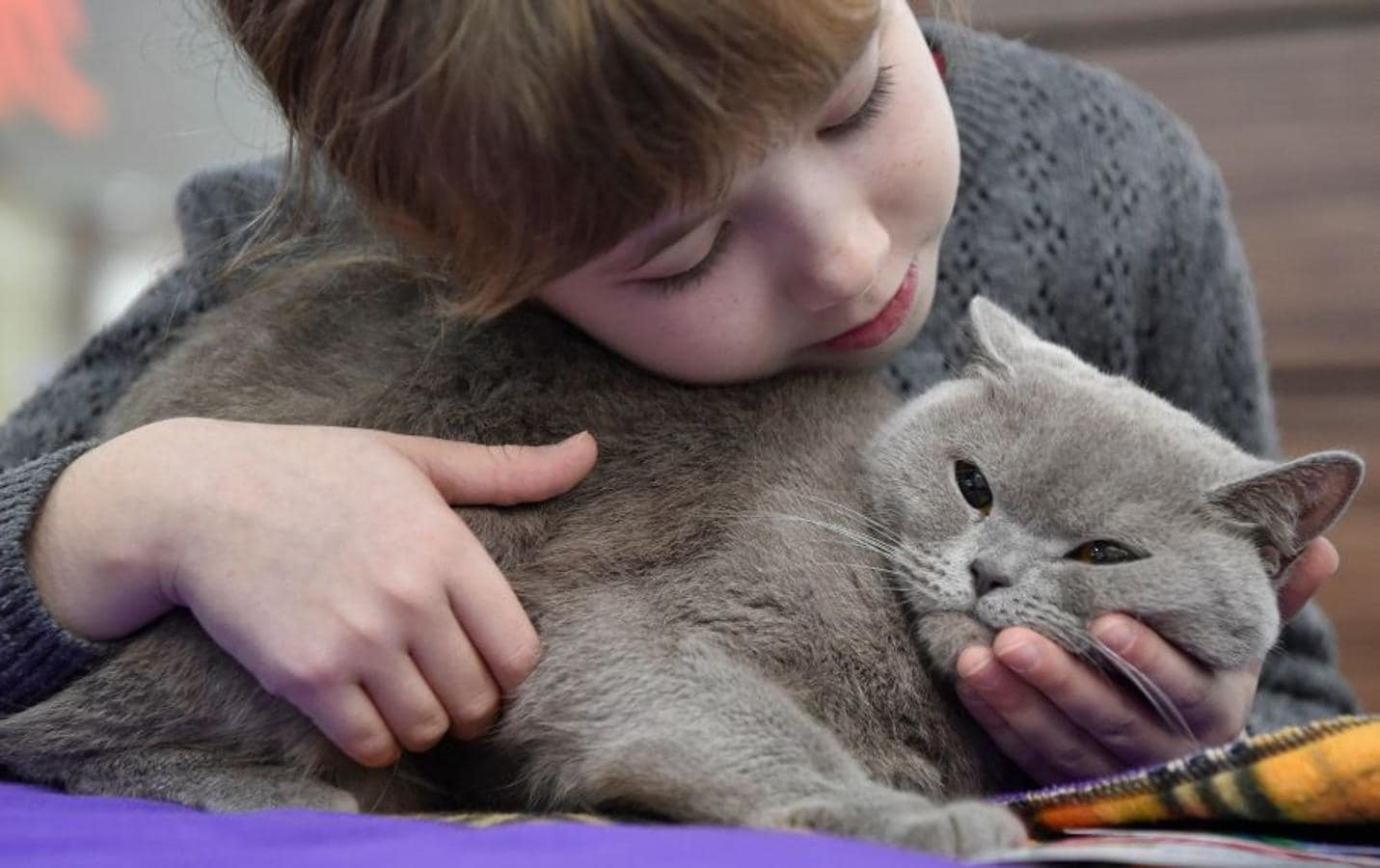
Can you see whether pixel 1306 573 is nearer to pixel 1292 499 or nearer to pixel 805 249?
pixel 1292 499

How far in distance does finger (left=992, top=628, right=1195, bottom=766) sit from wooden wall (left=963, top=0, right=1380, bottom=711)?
129 cm

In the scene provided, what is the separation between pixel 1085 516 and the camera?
0.94 m

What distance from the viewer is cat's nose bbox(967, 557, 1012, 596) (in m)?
0.93

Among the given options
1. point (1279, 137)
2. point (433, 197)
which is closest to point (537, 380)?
point (433, 197)

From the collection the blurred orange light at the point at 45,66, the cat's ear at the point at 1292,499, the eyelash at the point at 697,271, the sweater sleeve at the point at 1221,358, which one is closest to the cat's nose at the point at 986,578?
the cat's ear at the point at 1292,499

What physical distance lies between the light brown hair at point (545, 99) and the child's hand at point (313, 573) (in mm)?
193

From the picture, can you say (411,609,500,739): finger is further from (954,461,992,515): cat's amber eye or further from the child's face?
A: (954,461,992,515): cat's amber eye

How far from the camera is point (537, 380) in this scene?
1102 millimetres

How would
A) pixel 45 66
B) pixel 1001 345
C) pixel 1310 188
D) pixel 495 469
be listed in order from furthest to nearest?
pixel 45 66
pixel 1310 188
pixel 1001 345
pixel 495 469

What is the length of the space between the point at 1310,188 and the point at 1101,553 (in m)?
1.39

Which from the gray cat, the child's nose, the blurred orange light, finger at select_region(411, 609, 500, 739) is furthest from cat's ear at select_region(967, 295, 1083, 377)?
the blurred orange light

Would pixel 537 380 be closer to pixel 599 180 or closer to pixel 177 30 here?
pixel 599 180

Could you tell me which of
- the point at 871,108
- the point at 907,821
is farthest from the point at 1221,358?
the point at 907,821

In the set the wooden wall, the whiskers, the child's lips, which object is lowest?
the wooden wall
